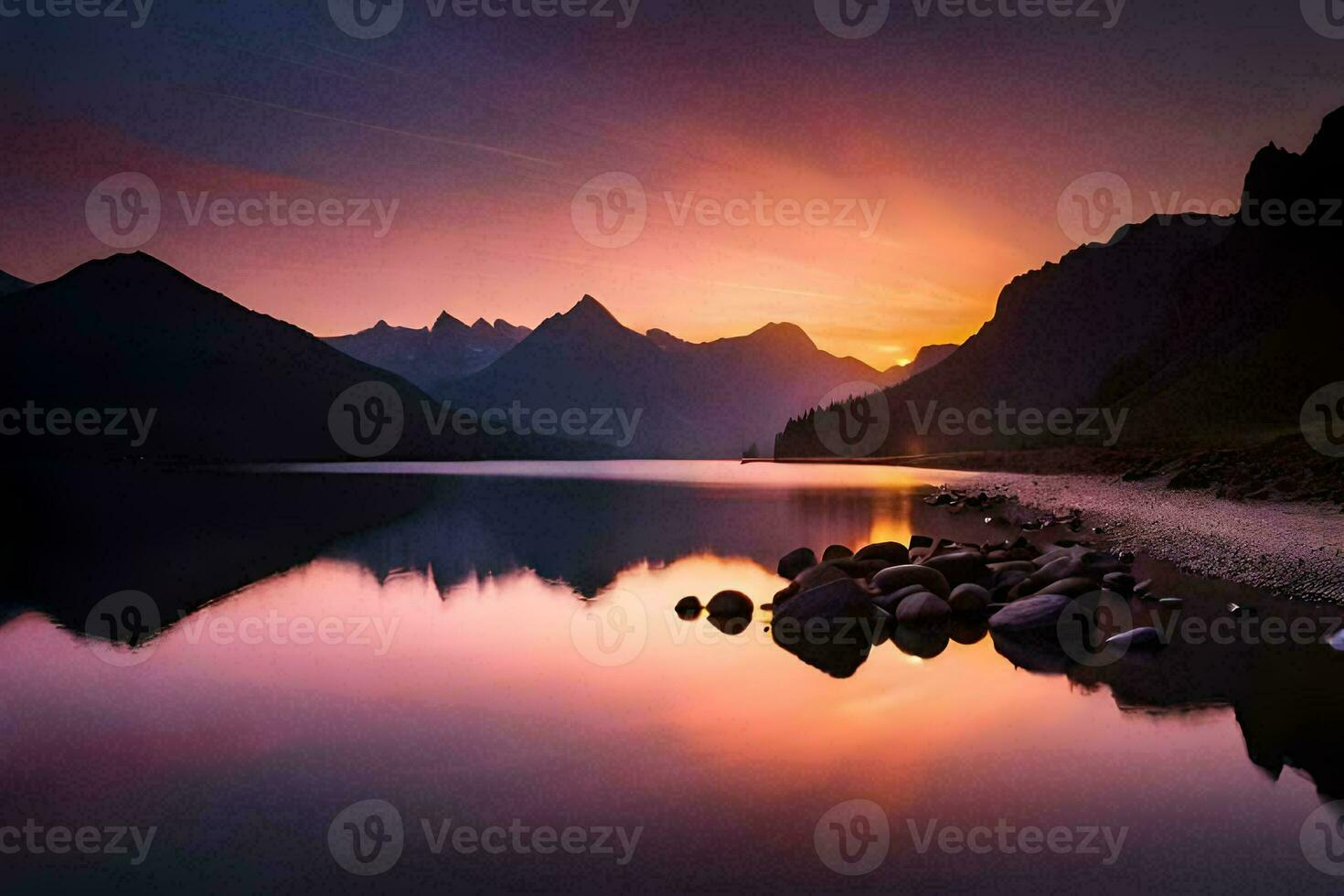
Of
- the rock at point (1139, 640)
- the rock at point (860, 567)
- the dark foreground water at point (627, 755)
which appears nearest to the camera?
the dark foreground water at point (627, 755)

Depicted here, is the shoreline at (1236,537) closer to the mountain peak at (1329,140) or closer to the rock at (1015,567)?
the rock at (1015,567)

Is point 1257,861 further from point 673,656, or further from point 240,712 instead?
point 240,712

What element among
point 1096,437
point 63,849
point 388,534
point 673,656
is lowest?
point 63,849

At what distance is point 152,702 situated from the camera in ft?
54.2

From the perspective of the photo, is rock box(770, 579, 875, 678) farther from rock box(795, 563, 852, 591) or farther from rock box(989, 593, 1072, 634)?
rock box(989, 593, 1072, 634)

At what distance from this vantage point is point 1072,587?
890 inches

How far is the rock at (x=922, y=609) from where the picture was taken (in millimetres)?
21531

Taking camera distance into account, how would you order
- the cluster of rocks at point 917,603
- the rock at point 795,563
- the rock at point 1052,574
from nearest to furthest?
the cluster of rocks at point 917,603 < the rock at point 1052,574 < the rock at point 795,563

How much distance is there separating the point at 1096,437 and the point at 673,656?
665 ft

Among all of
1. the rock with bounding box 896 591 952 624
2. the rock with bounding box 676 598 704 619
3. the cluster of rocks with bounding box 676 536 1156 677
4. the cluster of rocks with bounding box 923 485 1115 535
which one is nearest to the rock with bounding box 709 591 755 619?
the cluster of rocks with bounding box 676 536 1156 677

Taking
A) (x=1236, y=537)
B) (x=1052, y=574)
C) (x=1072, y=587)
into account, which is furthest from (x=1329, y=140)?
(x=1072, y=587)

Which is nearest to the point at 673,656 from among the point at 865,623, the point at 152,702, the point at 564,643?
the point at 564,643

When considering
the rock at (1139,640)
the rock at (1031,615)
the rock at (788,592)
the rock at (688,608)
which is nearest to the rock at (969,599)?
the rock at (1031,615)

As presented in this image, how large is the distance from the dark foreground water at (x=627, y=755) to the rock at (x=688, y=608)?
78cm
